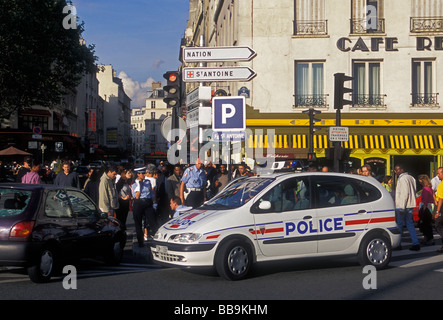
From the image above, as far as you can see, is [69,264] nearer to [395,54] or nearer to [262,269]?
[262,269]

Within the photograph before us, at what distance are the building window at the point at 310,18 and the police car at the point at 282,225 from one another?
17355 mm

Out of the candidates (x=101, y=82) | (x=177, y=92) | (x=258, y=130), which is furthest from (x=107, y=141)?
(x=177, y=92)

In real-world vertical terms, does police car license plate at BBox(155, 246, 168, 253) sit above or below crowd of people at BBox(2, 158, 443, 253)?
below

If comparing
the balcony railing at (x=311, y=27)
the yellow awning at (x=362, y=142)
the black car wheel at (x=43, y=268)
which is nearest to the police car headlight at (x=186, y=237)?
the black car wheel at (x=43, y=268)

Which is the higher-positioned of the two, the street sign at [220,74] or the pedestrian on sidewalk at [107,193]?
the street sign at [220,74]

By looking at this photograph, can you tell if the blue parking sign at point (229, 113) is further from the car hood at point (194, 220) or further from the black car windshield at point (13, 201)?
the black car windshield at point (13, 201)

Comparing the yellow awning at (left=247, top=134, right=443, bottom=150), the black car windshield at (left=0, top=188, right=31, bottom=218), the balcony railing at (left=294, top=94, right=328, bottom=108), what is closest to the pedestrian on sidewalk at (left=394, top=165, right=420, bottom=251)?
the black car windshield at (left=0, top=188, right=31, bottom=218)

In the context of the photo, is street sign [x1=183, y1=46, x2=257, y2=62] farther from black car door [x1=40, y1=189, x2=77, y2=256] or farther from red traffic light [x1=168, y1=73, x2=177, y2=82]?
black car door [x1=40, y1=189, x2=77, y2=256]

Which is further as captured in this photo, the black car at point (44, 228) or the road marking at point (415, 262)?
the road marking at point (415, 262)

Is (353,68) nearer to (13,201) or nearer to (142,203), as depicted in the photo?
(142,203)

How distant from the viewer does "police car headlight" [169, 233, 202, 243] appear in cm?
872

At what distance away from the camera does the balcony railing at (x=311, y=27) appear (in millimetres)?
26531

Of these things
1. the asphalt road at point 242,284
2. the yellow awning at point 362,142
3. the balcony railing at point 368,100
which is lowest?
the asphalt road at point 242,284

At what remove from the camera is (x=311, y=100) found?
87.3 feet
